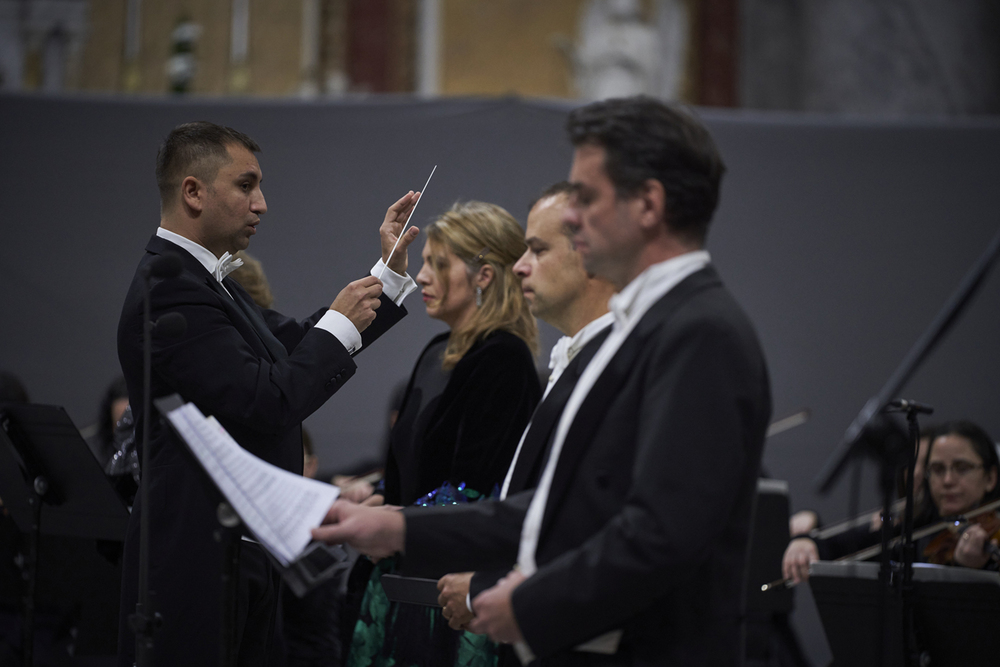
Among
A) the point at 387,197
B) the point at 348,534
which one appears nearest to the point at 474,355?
the point at 348,534

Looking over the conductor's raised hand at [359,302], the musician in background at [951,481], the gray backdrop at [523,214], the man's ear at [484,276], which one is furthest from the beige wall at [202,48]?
the conductor's raised hand at [359,302]

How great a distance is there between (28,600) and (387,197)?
6.84ft

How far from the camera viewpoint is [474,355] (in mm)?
2402

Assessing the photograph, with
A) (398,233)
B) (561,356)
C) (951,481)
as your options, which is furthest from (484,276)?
(951,481)

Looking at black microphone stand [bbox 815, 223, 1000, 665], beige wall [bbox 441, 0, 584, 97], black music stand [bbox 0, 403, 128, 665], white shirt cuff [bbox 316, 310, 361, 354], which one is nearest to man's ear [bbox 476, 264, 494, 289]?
white shirt cuff [bbox 316, 310, 361, 354]

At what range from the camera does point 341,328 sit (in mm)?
2084

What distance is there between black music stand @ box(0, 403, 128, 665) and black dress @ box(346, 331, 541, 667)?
712 mm

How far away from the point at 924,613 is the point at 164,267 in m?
1.93

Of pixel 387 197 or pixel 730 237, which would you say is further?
pixel 730 237

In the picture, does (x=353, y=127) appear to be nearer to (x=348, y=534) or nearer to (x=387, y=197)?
(x=387, y=197)

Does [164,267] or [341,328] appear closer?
[164,267]

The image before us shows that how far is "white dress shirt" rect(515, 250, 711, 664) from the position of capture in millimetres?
1370

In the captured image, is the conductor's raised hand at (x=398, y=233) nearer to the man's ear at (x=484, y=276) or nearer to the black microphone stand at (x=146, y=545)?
the man's ear at (x=484, y=276)

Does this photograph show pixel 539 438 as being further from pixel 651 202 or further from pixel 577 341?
pixel 651 202
